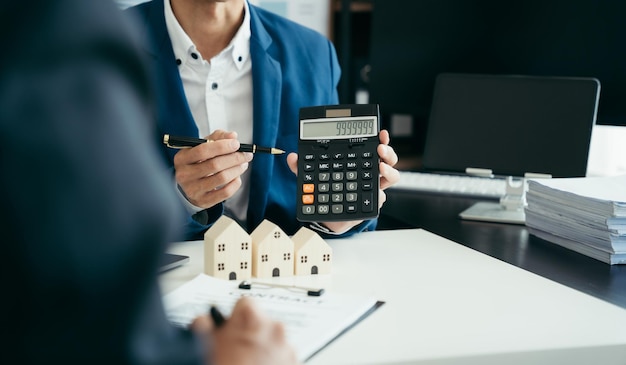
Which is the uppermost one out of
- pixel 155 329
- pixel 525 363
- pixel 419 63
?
pixel 419 63

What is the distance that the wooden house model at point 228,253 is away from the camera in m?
1.06

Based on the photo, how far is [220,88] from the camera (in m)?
1.60

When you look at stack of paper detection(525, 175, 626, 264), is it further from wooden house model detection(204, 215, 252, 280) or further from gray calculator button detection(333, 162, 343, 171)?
wooden house model detection(204, 215, 252, 280)

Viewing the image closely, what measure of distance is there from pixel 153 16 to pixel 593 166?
1.18 meters

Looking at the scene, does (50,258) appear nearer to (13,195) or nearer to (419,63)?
(13,195)

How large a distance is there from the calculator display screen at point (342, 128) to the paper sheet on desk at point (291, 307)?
36 cm

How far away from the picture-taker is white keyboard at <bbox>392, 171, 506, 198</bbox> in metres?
1.87

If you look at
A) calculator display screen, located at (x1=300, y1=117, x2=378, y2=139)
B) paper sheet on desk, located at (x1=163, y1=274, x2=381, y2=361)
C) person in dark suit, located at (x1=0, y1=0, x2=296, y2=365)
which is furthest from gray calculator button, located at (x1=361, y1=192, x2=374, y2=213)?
person in dark suit, located at (x1=0, y1=0, x2=296, y2=365)

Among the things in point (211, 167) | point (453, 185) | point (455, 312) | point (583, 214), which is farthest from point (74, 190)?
point (453, 185)

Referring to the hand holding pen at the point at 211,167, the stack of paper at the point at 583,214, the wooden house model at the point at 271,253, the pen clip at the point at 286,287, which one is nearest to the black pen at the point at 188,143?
the hand holding pen at the point at 211,167

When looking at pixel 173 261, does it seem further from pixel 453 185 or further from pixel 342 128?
pixel 453 185

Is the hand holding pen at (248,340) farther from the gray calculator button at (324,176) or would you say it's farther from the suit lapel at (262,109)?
the suit lapel at (262,109)

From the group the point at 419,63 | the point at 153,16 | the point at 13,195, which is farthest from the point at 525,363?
the point at 419,63

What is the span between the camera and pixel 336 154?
128 cm
